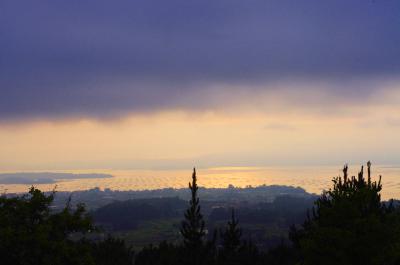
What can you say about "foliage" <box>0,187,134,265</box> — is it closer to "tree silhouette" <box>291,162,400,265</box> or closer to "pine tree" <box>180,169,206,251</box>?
"pine tree" <box>180,169,206,251</box>

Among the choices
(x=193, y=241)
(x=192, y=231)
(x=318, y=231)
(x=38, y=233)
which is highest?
(x=318, y=231)

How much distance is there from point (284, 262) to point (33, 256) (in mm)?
→ 43614

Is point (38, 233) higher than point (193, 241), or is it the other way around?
point (38, 233)

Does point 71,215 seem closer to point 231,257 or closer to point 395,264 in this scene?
point 395,264

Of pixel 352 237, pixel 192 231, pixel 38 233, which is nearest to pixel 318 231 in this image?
pixel 352 237

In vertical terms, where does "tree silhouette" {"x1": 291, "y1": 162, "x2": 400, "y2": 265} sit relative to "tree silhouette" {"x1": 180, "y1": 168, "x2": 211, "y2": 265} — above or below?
above

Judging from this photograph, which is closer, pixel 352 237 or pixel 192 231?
pixel 352 237

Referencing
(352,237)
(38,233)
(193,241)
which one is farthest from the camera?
(193,241)

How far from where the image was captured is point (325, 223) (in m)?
26.3

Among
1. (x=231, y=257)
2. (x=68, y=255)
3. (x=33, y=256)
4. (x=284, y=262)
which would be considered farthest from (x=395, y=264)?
(x=284, y=262)

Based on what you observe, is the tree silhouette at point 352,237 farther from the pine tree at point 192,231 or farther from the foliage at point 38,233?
the pine tree at point 192,231

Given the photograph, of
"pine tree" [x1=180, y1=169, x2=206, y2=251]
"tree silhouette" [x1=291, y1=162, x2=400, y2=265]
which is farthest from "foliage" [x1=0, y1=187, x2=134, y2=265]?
"tree silhouette" [x1=291, y1=162, x2=400, y2=265]

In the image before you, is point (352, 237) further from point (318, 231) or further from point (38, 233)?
point (38, 233)

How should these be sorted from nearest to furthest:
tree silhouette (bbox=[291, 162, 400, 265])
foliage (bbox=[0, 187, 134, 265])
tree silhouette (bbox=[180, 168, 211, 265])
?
1. tree silhouette (bbox=[291, 162, 400, 265])
2. foliage (bbox=[0, 187, 134, 265])
3. tree silhouette (bbox=[180, 168, 211, 265])
